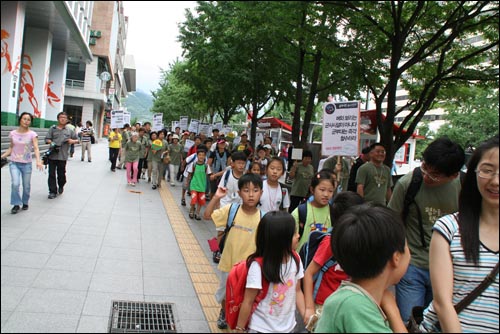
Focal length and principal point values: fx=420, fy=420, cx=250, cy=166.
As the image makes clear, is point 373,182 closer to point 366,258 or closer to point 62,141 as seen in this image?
point 366,258

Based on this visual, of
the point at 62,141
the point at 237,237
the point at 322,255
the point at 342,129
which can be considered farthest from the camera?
the point at 62,141

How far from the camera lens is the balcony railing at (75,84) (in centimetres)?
151

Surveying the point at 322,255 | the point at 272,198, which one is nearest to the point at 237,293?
the point at 322,255

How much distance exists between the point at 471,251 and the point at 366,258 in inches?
17.7

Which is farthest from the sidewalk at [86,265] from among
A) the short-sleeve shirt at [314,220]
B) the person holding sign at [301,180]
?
the person holding sign at [301,180]

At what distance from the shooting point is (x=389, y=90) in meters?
7.48

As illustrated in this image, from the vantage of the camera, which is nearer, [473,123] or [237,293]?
[237,293]

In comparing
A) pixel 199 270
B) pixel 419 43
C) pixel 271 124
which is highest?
pixel 419 43

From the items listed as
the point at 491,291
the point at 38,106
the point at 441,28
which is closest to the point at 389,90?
the point at 441,28

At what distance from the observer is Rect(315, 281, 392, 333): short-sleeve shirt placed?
115cm

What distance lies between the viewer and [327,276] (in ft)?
8.07

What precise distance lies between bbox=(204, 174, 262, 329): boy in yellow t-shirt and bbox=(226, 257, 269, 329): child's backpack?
695 mm

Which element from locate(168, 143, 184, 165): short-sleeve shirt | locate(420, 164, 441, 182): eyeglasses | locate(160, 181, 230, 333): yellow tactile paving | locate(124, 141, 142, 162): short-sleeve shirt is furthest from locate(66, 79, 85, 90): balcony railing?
locate(168, 143, 184, 165): short-sleeve shirt

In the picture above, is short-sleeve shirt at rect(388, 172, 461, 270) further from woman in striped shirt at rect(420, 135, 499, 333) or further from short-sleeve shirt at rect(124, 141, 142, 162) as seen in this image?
short-sleeve shirt at rect(124, 141, 142, 162)
